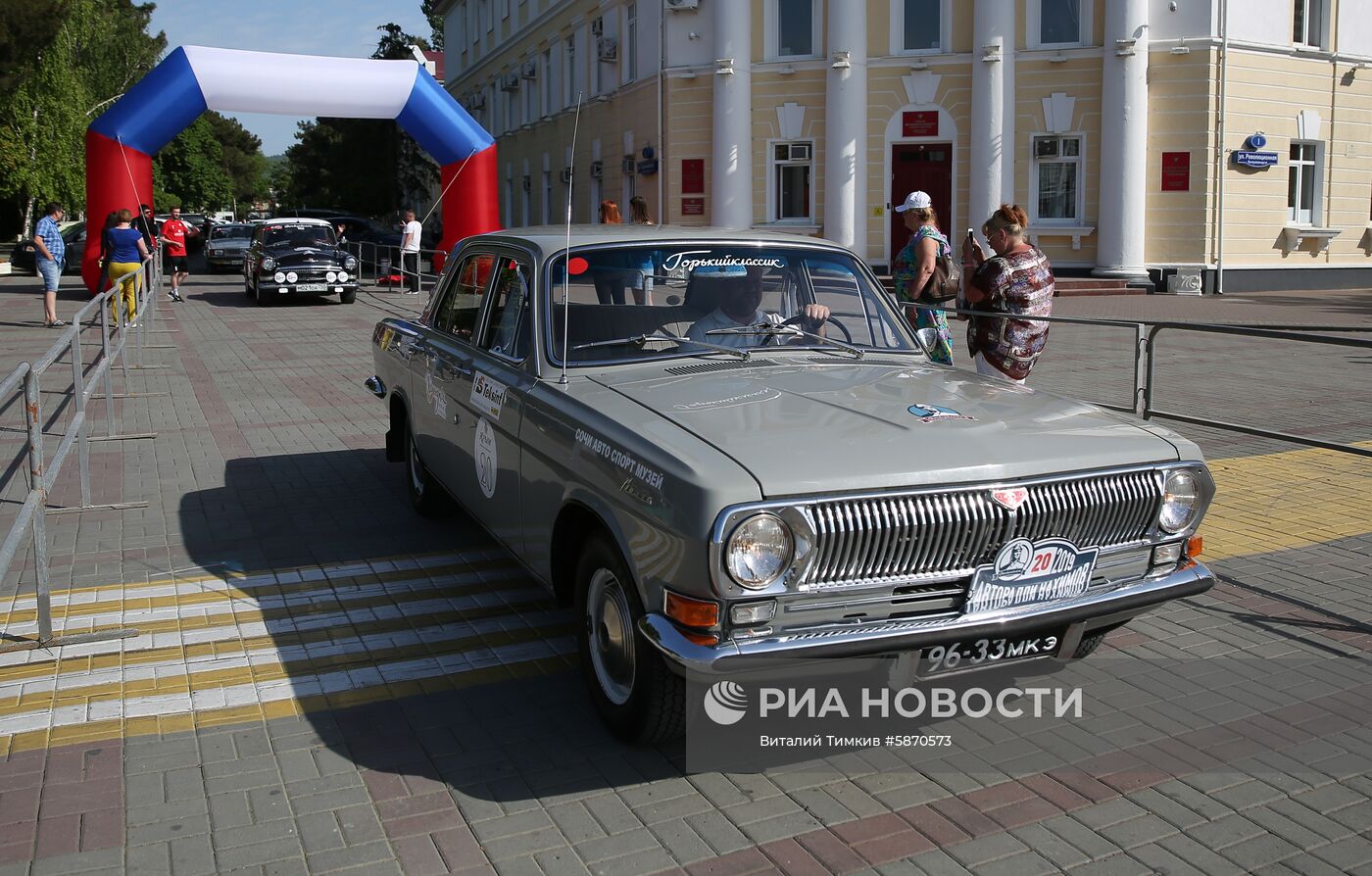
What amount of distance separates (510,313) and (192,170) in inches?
3457

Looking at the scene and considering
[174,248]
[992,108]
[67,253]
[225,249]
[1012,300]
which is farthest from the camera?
[225,249]

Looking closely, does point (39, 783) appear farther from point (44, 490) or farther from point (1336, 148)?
point (1336, 148)

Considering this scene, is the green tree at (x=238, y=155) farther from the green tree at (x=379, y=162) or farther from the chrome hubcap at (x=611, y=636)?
the chrome hubcap at (x=611, y=636)

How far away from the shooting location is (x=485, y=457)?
5.62m

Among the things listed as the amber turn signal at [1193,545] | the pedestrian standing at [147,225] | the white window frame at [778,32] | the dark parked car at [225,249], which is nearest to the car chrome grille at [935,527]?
the amber turn signal at [1193,545]

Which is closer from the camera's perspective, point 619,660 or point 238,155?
point 619,660

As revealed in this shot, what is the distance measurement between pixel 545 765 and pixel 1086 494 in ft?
6.47

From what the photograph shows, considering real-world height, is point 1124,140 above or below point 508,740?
above

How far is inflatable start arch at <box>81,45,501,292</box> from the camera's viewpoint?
22.9 meters

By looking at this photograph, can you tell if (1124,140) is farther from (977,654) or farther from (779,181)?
(977,654)

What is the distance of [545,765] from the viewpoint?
13.7ft

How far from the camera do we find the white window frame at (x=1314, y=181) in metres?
27.2

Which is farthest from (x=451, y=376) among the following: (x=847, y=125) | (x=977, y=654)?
(x=847, y=125)

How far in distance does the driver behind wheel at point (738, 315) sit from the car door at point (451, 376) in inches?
47.1
